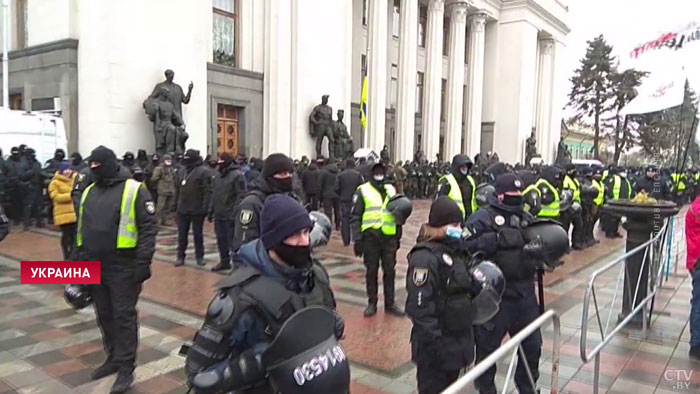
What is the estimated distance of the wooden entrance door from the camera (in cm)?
1922

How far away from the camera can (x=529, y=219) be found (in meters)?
4.28

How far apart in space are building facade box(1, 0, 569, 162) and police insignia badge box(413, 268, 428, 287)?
13.5m

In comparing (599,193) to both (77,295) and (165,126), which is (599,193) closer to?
(77,295)

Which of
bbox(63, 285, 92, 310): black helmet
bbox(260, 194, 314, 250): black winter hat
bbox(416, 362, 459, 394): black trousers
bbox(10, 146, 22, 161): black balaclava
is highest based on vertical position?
bbox(10, 146, 22, 161): black balaclava

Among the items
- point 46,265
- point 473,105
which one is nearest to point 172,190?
point 46,265

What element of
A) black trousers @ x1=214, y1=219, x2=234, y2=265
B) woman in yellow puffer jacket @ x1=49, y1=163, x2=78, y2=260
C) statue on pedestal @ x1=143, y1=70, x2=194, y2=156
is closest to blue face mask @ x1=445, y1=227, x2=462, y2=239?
black trousers @ x1=214, y1=219, x2=234, y2=265

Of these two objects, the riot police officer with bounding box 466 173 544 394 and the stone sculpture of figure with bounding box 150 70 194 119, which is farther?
the stone sculpture of figure with bounding box 150 70 194 119

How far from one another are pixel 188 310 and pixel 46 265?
190 centimetres

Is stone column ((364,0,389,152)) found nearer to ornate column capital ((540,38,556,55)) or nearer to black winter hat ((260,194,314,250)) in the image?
ornate column capital ((540,38,556,55))

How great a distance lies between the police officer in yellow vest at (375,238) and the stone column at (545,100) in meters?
39.4

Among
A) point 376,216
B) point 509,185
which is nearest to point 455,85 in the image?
point 376,216

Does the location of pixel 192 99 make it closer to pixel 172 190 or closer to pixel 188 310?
pixel 172 190

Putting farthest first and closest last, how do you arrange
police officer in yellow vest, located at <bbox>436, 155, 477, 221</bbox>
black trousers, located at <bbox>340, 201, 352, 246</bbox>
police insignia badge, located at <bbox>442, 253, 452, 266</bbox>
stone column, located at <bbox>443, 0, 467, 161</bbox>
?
stone column, located at <bbox>443, 0, 467, 161</bbox> → black trousers, located at <bbox>340, 201, 352, 246</bbox> → police officer in yellow vest, located at <bbox>436, 155, 477, 221</bbox> → police insignia badge, located at <bbox>442, 253, 452, 266</bbox>

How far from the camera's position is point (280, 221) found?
220 centimetres
